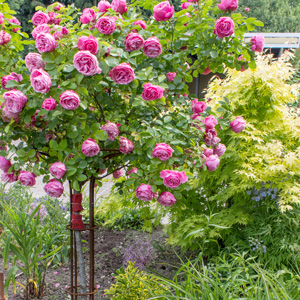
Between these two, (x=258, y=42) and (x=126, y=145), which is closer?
(x=126, y=145)

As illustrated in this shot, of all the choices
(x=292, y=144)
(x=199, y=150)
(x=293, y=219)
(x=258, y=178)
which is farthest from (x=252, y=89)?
(x=199, y=150)

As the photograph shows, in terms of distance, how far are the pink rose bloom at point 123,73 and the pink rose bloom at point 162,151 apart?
0.33m

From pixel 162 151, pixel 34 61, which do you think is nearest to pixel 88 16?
pixel 34 61

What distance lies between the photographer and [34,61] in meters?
1.54

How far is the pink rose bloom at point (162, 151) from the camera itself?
4.94ft

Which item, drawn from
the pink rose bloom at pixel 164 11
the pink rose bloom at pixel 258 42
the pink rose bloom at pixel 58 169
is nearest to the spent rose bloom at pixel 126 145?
the pink rose bloom at pixel 58 169

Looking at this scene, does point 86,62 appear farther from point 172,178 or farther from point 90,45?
point 172,178

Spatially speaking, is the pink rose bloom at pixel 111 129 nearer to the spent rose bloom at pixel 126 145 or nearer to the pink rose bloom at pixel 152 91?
the spent rose bloom at pixel 126 145

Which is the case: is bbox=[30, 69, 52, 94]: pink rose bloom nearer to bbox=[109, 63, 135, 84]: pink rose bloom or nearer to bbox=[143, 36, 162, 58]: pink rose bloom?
bbox=[109, 63, 135, 84]: pink rose bloom

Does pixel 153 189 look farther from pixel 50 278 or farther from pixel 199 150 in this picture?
Answer: pixel 50 278

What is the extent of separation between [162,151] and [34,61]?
2.43ft

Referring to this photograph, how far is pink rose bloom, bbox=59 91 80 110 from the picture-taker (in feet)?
4.48

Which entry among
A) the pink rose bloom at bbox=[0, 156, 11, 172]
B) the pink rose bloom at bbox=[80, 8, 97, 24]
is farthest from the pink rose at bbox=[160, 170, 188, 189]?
the pink rose bloom at bbox=[80, 8, 97, 24]

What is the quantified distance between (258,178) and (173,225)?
0.95 metres
